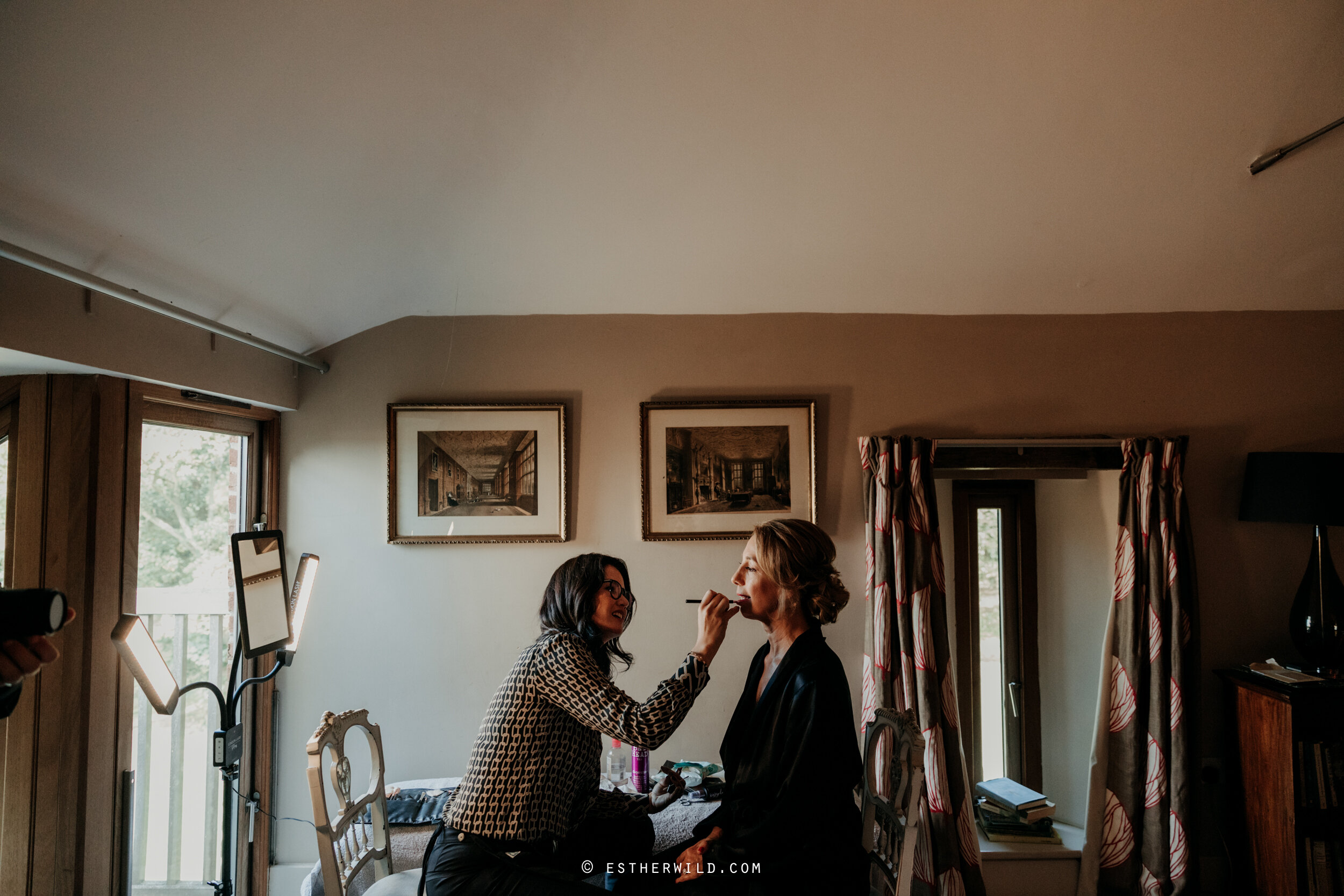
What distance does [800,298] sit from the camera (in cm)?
293

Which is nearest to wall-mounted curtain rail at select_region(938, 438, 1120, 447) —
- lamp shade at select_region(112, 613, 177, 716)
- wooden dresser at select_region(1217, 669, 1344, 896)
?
wooden dresser at select_region(1217, 669, 1344, 896)

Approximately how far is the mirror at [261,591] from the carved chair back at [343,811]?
29 cm

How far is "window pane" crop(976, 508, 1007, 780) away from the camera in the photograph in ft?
10.8

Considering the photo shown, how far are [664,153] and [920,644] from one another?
6.76 ft

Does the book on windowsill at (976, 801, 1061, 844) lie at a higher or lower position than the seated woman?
lower

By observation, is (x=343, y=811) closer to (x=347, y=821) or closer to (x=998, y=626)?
(x=347, y=821)

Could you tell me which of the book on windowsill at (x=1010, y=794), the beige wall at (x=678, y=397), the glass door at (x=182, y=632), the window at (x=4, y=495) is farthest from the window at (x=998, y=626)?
the window at (x=4, y=495)

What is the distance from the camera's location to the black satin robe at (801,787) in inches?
60.7

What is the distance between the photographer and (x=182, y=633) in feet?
8.22

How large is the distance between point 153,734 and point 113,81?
2.09 meters

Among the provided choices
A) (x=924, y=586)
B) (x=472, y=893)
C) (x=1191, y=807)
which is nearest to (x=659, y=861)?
(x=472, y=893)

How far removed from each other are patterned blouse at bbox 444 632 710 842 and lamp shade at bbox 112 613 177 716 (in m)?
0.76

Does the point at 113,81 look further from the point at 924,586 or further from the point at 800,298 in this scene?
the point at 924,586

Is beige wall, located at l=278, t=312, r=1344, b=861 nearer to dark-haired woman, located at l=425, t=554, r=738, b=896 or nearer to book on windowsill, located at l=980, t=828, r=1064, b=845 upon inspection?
book on windowsill, located at l=980, t=828, r=1064, b=845
